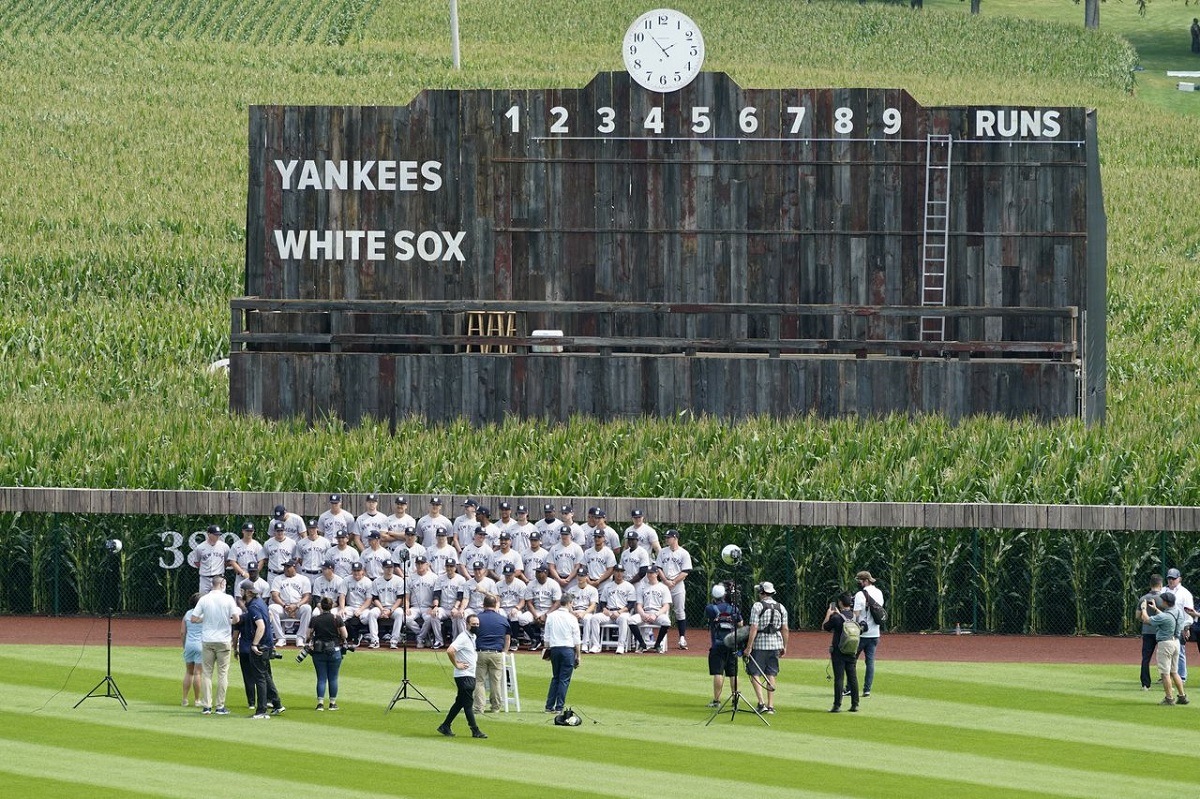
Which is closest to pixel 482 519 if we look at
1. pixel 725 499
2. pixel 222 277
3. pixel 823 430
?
pixel 725 499

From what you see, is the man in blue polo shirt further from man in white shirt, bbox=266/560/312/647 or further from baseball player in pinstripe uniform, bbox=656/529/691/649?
baseball player in pinstripe uniform, bbox=656/529/691/649

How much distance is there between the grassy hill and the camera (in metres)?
32.8

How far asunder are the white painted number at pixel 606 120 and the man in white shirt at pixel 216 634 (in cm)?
1318

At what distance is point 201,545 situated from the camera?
2994cm

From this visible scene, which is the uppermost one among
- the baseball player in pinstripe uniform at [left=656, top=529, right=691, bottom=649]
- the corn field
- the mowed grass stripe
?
the corn field

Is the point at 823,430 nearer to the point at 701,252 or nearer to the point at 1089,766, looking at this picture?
the point at 701,252

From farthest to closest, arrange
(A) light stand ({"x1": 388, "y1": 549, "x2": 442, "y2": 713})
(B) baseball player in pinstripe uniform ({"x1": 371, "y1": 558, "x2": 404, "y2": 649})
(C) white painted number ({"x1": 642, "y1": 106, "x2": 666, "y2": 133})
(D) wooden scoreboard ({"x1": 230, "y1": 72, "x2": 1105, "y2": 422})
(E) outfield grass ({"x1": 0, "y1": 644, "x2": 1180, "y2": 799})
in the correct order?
(C) white painted number ({"x1": 642, "y1": 106, "x2": 666, "y2": 133}) → (D) wooden scoreboard ({"x1": 230, "y1": 72, "x2": 1105, "y2": 422}) → (B) baseball player in pinstripe uniform ({"x1": 371, "y1": 558, "x2": 404, "y2": 649}) → (A) light stand ({"x1": 388, "y1": 549, "x2": 442, "y2": 713}) → (E) outfield grass ({"x1": 0, "y1": 644, "x2": 1180, "y2": 799})

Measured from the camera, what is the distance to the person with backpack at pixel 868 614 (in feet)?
83.0

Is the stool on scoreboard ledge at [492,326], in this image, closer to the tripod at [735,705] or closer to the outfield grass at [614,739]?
the outfield grass at [614,739]

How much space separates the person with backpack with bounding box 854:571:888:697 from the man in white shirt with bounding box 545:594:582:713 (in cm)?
369

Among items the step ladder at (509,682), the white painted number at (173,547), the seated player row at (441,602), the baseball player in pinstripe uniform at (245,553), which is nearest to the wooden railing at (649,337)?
the white painted number at (173,547)

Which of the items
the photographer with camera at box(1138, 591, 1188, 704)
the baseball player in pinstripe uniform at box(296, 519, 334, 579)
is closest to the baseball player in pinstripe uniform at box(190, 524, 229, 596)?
the baseball player in pinstripe uniform at box(296, 519, 334, 579)

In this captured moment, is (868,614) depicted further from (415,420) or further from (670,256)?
(415,420)

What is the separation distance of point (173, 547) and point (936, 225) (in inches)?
546
